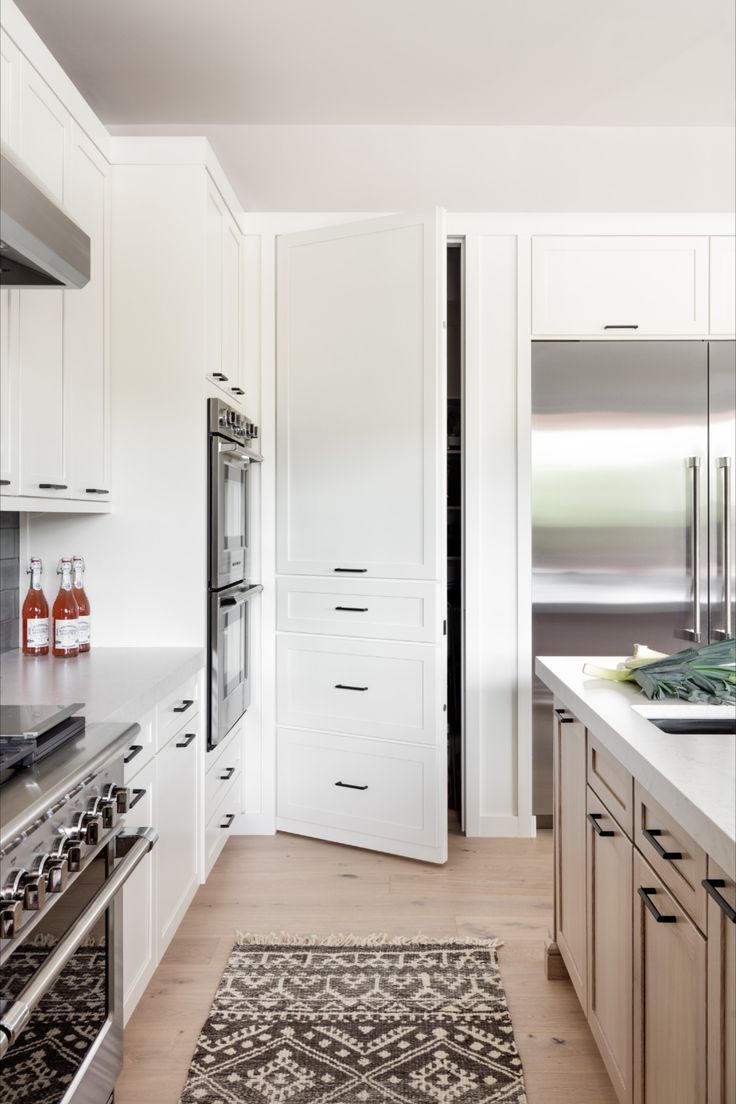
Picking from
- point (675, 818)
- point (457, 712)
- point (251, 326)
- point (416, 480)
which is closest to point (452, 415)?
point (416, 480)

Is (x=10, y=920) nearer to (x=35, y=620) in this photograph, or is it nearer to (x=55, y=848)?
(x=55, y=848)

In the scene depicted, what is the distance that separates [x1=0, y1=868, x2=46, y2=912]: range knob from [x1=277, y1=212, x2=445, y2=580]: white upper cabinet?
1.97m

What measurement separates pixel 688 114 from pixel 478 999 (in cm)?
330

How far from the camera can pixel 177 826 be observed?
2.29 m

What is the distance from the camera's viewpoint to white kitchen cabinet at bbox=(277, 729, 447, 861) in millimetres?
3031

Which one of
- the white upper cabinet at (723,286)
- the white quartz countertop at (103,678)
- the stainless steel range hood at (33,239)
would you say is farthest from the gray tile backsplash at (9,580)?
the white upper cabinet at (723,286)

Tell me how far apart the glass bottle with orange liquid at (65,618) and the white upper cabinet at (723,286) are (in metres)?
2.62

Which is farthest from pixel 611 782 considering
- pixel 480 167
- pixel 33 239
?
pixel 480 167

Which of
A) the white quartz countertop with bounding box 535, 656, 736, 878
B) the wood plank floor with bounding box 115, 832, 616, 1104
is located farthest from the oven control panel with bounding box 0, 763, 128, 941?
the white quartz countertop with bounding box 535, 656, 736, 878

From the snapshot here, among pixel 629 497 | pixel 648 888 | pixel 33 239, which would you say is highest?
pixel 33 239

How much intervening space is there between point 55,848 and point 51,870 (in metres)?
0.05

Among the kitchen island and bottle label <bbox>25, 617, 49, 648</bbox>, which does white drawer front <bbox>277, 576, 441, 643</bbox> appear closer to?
the kitchen island

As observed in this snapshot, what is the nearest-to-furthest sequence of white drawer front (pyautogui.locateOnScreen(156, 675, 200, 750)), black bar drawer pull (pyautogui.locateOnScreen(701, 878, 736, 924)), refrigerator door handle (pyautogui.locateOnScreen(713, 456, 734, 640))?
1. black bar drawer pull (pyautogui.locateOnScreen(701, 878, 736, 924))
2. white drawer front (pyautogui.locateOnScreen(156, 675, 200, 750))
3. refrigerator door handle (pyautogui.locateOnScreen(713, 456, 734, 640))

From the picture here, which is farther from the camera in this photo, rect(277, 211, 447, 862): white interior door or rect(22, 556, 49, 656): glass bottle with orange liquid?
rect(277, 211, 447, 862): white interior door
